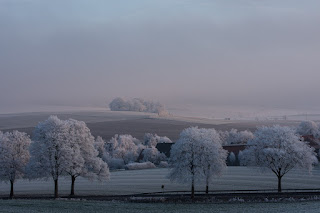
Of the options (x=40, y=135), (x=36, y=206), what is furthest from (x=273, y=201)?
(x=40, y=135)

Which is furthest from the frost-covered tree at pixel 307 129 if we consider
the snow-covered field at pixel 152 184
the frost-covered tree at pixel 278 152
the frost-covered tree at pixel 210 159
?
the frost-covered tree at pixel 210 159

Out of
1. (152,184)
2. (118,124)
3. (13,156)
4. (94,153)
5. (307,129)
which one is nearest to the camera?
(13,156)

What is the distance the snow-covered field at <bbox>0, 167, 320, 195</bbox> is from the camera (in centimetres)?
5978

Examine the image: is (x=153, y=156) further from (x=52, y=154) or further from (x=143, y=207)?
(x=143, y=207)

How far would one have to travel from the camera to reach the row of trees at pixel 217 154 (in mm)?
55844

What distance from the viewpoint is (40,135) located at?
58250 mm

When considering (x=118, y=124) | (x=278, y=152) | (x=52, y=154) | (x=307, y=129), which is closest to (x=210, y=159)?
(x=278, y=152)

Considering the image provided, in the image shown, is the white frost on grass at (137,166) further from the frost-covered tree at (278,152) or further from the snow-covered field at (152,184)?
the frost-covered tree at (278,152)

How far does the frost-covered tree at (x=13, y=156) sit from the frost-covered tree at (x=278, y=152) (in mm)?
33244

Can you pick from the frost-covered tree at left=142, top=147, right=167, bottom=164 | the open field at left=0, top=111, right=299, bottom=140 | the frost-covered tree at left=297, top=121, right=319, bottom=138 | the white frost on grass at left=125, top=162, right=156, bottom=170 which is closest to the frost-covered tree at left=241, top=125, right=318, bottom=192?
the white frost on grass at left=125, top=162, right=156, bottom=170

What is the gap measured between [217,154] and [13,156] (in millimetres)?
28927

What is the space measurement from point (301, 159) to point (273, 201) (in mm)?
17742

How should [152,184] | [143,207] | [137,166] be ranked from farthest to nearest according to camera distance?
[137,166] → [152,184] → [143,207]

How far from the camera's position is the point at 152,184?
214 ft
